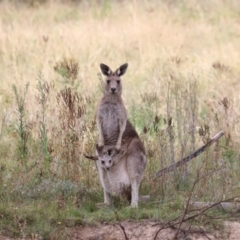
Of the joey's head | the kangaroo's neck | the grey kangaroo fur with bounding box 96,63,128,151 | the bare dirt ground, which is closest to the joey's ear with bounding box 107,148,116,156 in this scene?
the joey's head

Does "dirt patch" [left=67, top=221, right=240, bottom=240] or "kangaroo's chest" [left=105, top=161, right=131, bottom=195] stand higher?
"kangaroo's chest" [left=105, top=161, right=131, bottom=195]

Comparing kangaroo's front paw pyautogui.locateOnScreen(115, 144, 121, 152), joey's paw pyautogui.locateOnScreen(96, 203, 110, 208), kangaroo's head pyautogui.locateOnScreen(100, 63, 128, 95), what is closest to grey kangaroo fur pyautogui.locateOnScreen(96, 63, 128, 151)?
kangaroo's head pyautogui.locateOnScreen(100, 63, 128, 95)

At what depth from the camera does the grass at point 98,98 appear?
7.20 m

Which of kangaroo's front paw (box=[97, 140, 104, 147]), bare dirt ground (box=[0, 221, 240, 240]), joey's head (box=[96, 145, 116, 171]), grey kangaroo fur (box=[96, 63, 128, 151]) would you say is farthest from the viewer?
grey kangaroo fur (box=[96, 63, 128, 151])

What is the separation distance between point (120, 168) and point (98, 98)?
12.3 feet

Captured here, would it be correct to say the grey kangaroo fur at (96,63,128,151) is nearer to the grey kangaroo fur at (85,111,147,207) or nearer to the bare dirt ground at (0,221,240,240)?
the grey kangaroo fur at (85,111,147,207)

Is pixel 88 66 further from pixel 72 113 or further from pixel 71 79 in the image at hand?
pixel 72 113

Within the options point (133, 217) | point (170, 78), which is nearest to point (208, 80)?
point (170, 78)

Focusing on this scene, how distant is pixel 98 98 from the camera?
10.9 metres

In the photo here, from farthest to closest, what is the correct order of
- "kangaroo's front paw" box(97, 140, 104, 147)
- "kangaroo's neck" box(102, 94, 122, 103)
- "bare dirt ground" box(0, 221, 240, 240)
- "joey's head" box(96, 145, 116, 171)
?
"kangaroo's neck" box(102, 94, 122, 103)
"kangaroo's front paw" box(97, 140, 104, 147)
"joey's head" box(96, 145, 116, 171)
"bare dirt ground" box(0, 221, 240, 240)

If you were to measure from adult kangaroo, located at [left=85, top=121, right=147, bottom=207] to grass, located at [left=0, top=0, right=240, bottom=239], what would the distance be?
0.16 m

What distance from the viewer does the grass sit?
23.6 ft

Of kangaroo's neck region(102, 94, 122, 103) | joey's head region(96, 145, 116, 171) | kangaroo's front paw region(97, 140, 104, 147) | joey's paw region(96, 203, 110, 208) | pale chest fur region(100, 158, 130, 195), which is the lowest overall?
joey's paw region(96, 203, 110, 208)

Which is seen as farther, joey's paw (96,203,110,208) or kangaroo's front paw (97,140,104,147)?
kangaroo's front paw (97,140,104,147)
